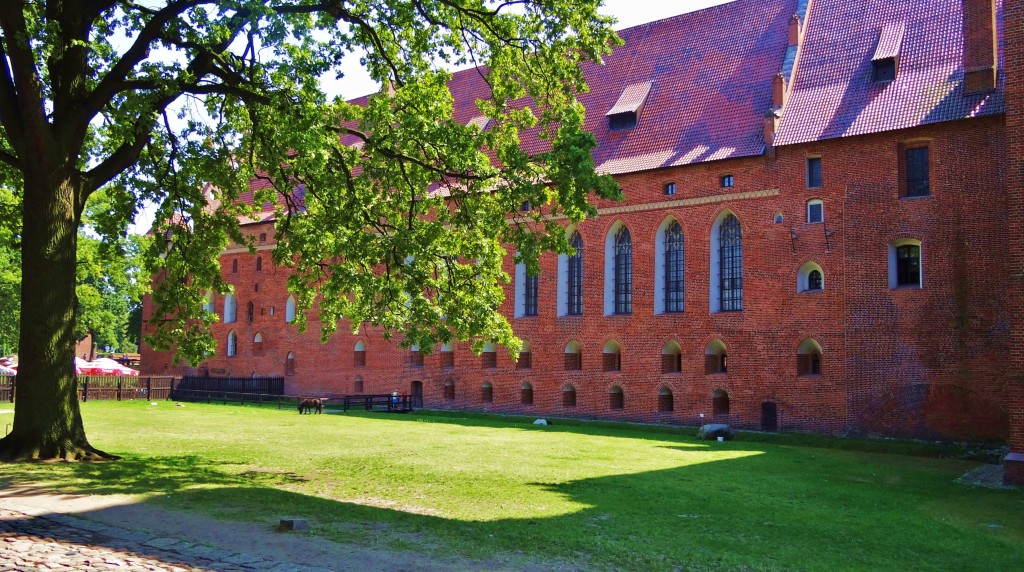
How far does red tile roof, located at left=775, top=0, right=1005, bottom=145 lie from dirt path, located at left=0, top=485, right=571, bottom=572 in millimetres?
21283

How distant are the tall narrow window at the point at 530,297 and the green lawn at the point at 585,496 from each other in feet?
40.5

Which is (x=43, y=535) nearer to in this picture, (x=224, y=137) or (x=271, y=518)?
(x=271, y=518)

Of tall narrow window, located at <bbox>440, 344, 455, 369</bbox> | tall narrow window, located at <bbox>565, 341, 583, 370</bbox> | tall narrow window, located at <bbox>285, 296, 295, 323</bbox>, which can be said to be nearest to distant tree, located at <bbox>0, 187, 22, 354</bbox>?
tall narrow window, located at <bbox>285, 296, 295, 323</bbox>

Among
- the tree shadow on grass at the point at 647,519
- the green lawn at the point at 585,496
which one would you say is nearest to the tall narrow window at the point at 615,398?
the green lawn at the point at 585,496

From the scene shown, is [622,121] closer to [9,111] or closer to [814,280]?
[814,280]

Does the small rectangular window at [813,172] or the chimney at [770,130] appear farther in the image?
the chimney at [770,130]

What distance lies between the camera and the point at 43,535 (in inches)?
300

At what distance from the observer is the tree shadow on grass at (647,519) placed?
8.04m

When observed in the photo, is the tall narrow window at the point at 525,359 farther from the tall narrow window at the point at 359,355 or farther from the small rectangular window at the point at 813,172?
the small rectangular window at the point at 813,172

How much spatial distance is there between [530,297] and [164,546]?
25.4 m

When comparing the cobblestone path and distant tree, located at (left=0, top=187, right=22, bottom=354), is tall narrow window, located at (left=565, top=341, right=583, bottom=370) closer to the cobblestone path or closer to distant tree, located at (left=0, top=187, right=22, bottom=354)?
distant tree, located at (left=0, top=187, right=22, bottom=354)

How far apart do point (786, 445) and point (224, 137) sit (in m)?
16.1

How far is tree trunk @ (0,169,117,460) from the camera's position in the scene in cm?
1209

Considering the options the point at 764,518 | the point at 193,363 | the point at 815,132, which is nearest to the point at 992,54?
the point at 815,132
